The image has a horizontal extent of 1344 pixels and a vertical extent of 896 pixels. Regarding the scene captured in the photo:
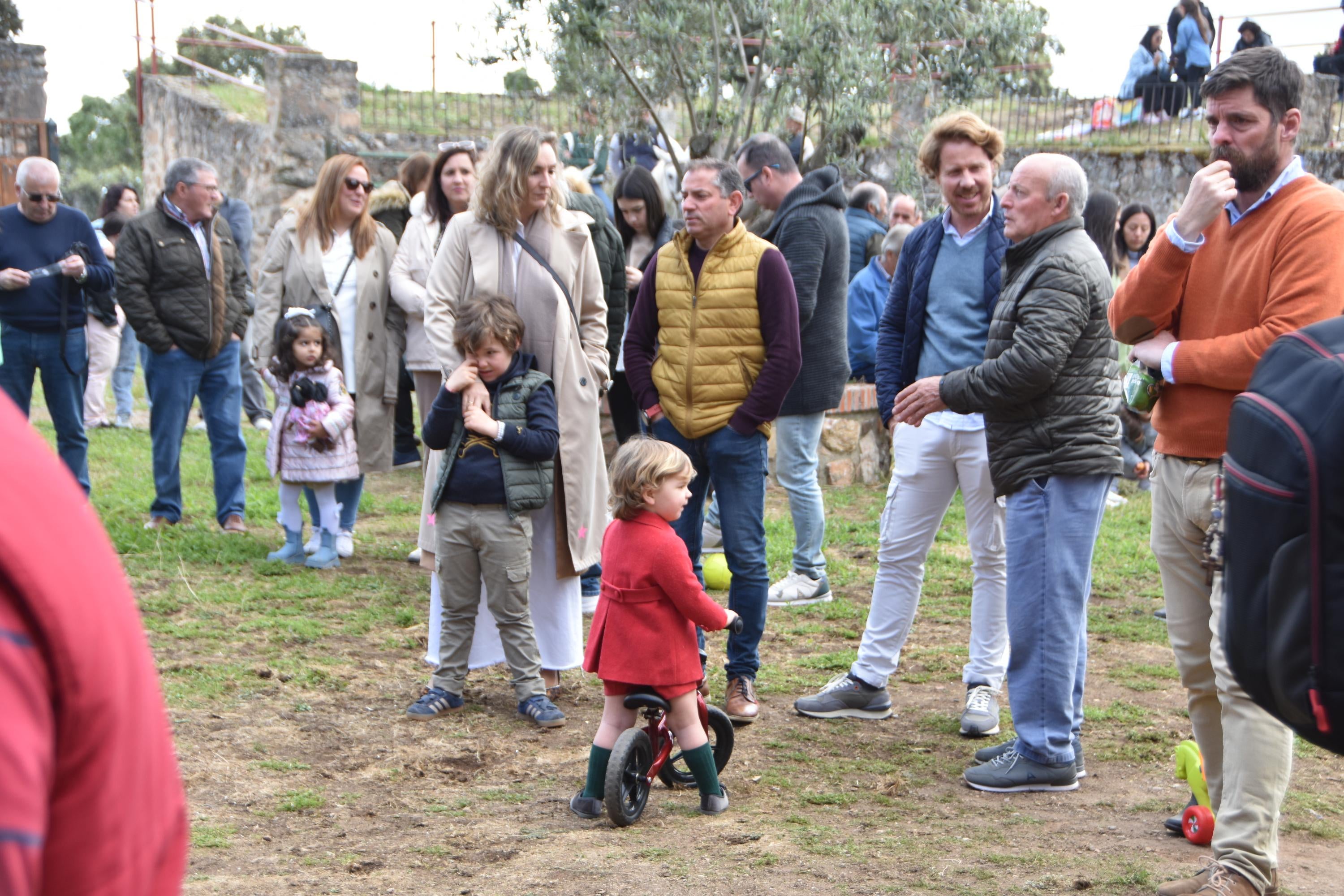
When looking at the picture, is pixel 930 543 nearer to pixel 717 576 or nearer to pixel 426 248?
pixel 717 576

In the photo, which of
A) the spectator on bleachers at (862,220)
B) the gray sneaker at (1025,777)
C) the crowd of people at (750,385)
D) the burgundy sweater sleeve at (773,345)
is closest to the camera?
the crowd of people at (750,385)

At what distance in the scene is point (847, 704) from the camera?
16.8 ft

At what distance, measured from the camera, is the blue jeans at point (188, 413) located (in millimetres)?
7746

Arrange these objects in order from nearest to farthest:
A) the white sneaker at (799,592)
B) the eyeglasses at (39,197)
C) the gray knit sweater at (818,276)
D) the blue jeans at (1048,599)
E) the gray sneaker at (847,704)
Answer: the blue jeans at (1048,599)
the gray sneaker at (847,704)
the gray knit sweater at (818,276)
the white sneaker at (799,592)
the eyeglasses at (39,197)

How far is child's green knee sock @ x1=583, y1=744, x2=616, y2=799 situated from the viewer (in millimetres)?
3969

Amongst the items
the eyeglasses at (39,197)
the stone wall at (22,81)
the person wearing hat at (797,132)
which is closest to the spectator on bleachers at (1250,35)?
the person wearing hat at (797,132)

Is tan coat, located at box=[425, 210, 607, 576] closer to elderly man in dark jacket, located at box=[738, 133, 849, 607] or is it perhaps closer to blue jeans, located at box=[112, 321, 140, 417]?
elderly man in dark jacket, located at box=[738, 133, 849, 607]

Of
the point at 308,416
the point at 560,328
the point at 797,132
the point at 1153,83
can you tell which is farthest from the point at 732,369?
the point at 1153,83

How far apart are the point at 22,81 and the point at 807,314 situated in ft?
61.5

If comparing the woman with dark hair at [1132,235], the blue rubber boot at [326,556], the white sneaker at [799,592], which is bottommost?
the white sneaker at [799,592]

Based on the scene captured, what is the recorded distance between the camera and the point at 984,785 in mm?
4305

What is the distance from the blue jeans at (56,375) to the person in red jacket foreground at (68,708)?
7.57 meters

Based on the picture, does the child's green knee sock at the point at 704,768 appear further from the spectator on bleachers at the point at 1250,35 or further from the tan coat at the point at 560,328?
the spectator on bleachers at the point at 1250,35

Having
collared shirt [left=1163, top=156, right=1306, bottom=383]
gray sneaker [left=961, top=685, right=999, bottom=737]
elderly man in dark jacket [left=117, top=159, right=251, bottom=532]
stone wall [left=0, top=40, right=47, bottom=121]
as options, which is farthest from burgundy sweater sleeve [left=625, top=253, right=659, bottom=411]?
stone wall [left=0, top=40, right=47, bottom=121]
